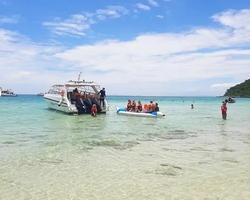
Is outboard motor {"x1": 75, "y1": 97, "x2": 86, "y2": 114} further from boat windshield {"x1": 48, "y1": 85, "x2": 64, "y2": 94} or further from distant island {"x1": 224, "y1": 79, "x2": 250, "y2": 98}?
distant island {"x1": 224, "y1": 79, "x2": 250, "y2": 98}

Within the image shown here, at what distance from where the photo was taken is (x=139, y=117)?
23953 millimetres

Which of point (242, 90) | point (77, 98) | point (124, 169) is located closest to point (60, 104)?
point (77, 98)

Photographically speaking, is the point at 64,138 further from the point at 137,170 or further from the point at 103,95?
the point at 103,95

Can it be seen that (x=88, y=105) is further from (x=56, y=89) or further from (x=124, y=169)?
(x=124, y=169)

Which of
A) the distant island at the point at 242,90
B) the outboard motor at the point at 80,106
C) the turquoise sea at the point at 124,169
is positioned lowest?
the turquoise sea at the point at 124,169

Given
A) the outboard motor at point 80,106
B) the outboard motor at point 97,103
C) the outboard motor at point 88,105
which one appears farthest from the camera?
the outboard motor at point 88,105

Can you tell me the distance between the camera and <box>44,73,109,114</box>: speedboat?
25203mm

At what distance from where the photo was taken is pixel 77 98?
26469 mm

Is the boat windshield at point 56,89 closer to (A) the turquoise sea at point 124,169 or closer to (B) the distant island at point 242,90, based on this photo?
(A) the turquoise sea at point 124,169

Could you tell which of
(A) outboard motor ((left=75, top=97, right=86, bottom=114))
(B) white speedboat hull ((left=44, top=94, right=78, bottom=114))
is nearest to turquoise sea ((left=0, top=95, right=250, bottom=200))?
(B) white speedboat hull ((left=44, top=94, right=78, bottom=114))

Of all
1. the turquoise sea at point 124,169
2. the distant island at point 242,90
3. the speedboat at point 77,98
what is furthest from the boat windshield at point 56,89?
the distant island at point 242,90

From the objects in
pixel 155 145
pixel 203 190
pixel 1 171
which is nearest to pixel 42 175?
pixel 1 171

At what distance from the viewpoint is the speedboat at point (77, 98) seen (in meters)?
25.2

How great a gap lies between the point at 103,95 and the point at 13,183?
19.9 m
